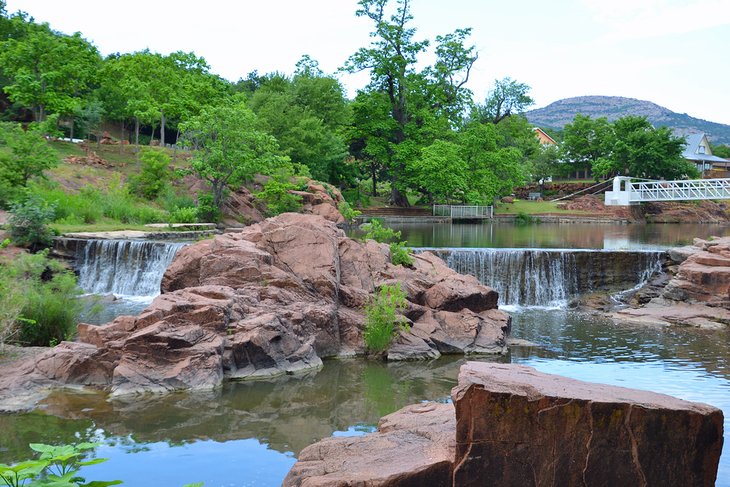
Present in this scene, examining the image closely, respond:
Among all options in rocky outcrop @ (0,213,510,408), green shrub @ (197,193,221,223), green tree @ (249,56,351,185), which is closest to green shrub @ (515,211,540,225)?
green tree @ (249,56,351,185)

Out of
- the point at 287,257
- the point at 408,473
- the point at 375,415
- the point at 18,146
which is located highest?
the point at 18,146

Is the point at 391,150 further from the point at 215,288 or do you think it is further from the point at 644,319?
the point at 215,288

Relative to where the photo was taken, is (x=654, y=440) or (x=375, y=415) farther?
(x=375, y=415)

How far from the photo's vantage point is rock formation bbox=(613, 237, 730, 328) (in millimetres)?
16453

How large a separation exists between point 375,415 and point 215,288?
13.7 ft

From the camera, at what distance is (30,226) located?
1891cm

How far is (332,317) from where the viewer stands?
12.6 meters

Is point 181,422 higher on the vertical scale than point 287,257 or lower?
lower

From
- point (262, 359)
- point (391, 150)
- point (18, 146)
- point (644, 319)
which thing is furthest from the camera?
point (391, 150)

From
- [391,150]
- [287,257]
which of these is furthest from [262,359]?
[391,150]

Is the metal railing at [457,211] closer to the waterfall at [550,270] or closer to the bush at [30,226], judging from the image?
the waterfall at [550,270]

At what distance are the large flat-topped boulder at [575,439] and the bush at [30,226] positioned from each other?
17.0m

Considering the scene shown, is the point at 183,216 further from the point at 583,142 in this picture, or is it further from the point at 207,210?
the point at 583,142

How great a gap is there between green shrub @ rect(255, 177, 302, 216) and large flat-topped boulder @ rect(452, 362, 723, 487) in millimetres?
25940
